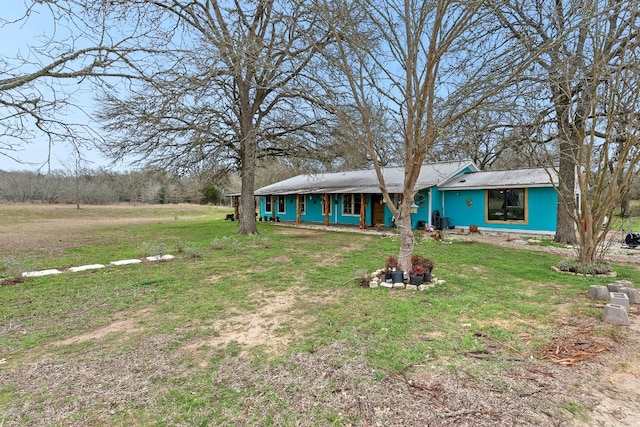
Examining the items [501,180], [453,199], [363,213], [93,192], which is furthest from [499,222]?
[93,192]

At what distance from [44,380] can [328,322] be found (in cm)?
273

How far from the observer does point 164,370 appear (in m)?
2.87

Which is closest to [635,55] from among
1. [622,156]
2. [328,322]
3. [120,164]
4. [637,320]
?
[622,156]

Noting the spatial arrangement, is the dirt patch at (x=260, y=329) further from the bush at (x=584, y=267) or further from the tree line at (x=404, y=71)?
the bush at (x=584, y=267)

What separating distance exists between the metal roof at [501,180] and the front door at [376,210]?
303 centimetres

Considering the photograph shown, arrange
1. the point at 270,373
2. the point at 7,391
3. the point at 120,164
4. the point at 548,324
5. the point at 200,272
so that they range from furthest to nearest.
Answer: the point at 120,164, the point at 200,272, the point at 548,324, the point at 270,373, the point at 7,391

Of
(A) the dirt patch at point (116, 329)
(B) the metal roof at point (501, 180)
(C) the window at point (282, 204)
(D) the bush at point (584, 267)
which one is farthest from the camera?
(C) the window at point (282, 204)

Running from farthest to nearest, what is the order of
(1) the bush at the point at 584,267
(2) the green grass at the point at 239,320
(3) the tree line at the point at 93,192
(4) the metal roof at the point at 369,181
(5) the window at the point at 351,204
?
(3) the tree line at the point at 93,192, (5) the window at the point at 351,204, (4) the metal roof at the point at 369,181, (1) the bush at the point at 584,267, (2) the green grass at the point at 239,320

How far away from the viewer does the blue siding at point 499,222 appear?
12.4m

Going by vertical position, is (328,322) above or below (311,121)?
below

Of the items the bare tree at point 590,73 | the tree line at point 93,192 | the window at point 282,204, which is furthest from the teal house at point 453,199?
the tree line at point 93,192

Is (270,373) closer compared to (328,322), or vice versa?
(270,373)

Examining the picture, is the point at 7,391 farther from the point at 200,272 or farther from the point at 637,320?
the point at 637,320

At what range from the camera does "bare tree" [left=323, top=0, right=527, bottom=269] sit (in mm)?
4996
